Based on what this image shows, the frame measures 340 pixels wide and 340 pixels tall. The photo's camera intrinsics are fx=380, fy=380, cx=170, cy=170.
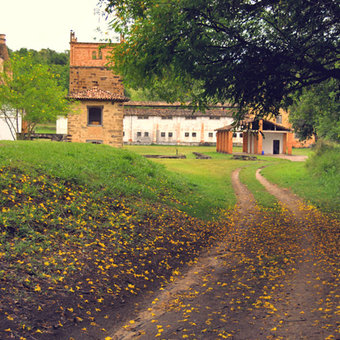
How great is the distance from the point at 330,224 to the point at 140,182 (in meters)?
7.71

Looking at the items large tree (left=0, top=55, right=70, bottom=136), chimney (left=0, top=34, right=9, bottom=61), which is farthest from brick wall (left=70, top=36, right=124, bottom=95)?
chimney (left=0, top=34, right=9, bottom=61)

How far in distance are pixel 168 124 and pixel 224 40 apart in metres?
65.5

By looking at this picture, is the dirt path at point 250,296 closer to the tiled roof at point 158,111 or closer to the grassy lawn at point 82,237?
the grassy lawn at point 82,237

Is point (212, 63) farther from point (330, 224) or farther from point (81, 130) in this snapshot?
point (81, 130)

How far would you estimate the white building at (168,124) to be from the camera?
76.4m

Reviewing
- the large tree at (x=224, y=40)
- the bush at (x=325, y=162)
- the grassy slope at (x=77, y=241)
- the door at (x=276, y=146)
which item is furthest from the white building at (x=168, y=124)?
the large tree at (x=224, y=40)

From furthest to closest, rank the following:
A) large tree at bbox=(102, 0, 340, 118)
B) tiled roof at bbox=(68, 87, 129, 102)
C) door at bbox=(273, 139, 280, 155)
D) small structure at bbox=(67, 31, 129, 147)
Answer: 1. door at bbox=(273, 139, 280, 155)
2. small structure at bbox=(67, 31, 129, 147)
3. tiled roof at bbox=(68, 87, 129, 102)
4. large tree at bbox=(102, 0, 340, 118)

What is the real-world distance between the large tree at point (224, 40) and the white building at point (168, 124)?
2520 inches

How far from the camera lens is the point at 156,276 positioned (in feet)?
26.2

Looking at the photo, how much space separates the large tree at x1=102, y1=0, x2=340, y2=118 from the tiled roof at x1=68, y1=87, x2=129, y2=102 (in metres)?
25.1

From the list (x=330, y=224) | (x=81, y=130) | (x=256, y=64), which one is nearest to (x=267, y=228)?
(x=330, y=224)

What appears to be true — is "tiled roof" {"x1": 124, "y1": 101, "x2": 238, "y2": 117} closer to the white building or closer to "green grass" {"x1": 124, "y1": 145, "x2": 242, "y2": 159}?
the white building

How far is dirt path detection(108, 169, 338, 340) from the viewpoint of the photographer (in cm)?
540

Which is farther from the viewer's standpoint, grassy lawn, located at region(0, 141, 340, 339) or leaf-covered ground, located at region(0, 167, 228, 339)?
grassy lawn, located at region(0, 141, 340, 339)
